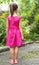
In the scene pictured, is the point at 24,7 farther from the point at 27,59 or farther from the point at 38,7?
the point at 27,59

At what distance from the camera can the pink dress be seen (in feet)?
27.9

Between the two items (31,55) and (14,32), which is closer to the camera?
(14,32)

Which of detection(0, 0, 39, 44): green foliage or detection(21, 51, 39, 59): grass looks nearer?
detection(21, 51, 39, 59): grass

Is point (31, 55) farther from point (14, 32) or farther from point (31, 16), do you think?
point (31, 16)

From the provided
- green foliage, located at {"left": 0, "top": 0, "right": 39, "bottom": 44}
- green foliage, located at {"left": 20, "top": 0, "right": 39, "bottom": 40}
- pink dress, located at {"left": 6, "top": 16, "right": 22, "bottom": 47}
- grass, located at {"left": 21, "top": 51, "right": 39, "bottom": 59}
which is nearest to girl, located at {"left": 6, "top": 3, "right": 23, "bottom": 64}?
pink dress, located at {"left": 6, "top": 16, "right": 22, "bottom": 47}

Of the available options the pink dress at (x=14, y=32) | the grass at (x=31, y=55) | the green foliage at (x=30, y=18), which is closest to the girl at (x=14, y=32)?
the pink dress at (x=14, y=32)

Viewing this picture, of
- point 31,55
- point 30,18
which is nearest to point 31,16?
point 30,18

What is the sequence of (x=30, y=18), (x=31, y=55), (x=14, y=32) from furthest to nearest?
(x=30, y=18), (x=31, y=55), (x=14, y=32)

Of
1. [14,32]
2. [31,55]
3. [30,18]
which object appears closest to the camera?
[14,32]

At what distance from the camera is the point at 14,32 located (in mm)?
8523

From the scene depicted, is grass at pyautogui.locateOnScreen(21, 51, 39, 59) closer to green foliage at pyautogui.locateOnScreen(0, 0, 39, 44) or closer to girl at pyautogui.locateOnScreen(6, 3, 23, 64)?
girl at pyautogui.locateOnScreen(6, 3, 23, 64)

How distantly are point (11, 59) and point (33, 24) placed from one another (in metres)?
6.53

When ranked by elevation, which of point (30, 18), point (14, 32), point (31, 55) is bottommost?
point (30, 18)

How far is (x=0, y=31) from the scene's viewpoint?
1248 centimetres
